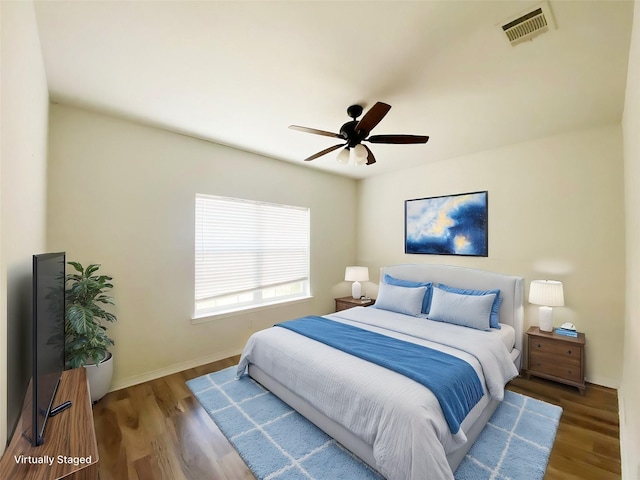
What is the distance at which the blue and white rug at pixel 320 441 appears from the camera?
185 cm

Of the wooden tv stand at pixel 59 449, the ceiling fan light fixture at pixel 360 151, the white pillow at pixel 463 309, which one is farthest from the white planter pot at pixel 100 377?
the white pillow at pixel 463 309

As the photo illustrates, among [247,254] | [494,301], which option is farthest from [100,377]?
[494,301]

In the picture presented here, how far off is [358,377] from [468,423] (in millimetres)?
804

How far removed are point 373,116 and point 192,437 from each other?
2.76 meters

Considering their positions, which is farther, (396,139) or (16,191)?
(396,139)

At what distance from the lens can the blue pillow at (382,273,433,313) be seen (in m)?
3.72

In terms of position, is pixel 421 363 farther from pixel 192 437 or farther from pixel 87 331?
pixel 87 331

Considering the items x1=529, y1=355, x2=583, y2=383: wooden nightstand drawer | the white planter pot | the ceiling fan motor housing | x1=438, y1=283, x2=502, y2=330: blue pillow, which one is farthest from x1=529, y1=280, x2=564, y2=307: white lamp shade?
the white planter pot

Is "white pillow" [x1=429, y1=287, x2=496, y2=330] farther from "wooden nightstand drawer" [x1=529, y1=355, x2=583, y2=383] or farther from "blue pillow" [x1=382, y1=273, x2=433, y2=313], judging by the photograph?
"wooden nightstand drawer" [x1=529, y1=355, x2=583, y2=383]

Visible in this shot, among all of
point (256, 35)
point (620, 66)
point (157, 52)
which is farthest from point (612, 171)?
point (157, 52)

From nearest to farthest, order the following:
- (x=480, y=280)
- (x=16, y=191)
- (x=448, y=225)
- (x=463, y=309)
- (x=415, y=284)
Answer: (x=16, y=191), (x=463, y=309), (x=480, y=280), (x=415, y=284), (x=448, y=225)

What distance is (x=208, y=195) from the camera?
139 inches

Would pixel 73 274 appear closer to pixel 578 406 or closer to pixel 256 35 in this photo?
pixel 256 35

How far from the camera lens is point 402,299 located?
146 inches
